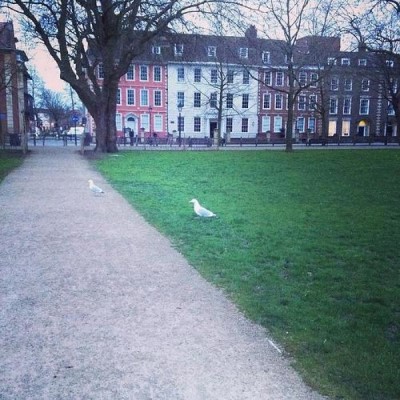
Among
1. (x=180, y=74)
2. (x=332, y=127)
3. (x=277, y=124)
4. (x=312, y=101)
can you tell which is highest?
(x=180, y=74)

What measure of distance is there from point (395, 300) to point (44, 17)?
27.3 meters

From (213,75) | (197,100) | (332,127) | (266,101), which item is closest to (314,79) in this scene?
(266,101)

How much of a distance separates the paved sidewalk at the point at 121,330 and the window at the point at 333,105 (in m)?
62.0

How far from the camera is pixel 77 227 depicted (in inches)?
308

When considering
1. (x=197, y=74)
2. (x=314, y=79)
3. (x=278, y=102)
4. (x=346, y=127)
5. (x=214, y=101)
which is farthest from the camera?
(x=346, y=127)

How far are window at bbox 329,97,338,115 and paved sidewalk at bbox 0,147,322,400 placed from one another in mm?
61975

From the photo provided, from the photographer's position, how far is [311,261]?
5.98m

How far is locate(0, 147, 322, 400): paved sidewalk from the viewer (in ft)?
9.78

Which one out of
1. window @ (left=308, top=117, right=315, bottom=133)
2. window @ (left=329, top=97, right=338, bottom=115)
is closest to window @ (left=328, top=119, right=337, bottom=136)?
window @ (left=329, top=97, right=338, bottom=115)

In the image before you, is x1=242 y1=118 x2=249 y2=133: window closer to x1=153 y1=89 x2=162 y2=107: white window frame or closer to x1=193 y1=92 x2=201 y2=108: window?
x1=193 y1=92 x2=201 y2=108: window

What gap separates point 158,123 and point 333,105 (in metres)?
27.1

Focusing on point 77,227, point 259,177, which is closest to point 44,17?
point 259,177

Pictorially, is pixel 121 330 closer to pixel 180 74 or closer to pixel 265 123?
pixel 180 74

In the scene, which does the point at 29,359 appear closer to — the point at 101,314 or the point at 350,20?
the point at 101,314
